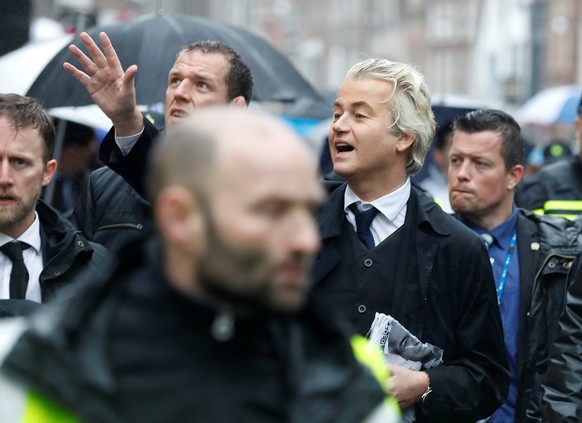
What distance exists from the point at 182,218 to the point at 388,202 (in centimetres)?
250

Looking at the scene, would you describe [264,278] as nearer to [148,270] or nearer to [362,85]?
[148,270]

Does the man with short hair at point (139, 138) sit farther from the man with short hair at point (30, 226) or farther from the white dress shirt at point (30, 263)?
the white dress shirt at point (30, 263)

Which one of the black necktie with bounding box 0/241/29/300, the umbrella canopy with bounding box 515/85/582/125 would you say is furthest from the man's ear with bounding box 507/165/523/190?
the umbrella canopy with bounding box 515/85/582/125

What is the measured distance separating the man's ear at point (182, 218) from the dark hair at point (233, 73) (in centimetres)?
319

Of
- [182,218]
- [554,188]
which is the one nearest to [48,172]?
[182,218]

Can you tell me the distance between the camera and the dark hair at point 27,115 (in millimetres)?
4992

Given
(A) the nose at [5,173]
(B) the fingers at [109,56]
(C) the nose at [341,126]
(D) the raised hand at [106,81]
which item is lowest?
(A) the nose at [5,173]

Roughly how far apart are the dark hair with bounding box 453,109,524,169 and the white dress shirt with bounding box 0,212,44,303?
8.47 feet

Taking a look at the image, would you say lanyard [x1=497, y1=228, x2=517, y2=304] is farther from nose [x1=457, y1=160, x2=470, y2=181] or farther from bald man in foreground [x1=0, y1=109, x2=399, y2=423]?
bald man in foreground [x1=0, y1=109, x2=399, y2=423]

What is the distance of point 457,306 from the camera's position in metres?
4.88

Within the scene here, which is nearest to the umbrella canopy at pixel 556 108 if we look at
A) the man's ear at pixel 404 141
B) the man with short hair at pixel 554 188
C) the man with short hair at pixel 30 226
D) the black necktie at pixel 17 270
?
the man with short hair at pixel 554 188

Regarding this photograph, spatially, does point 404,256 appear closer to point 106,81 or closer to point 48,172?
point 106,81

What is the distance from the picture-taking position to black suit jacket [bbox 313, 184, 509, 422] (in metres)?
4.80

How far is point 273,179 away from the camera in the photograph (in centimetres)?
250
